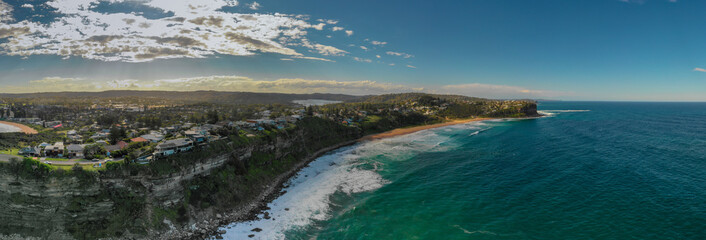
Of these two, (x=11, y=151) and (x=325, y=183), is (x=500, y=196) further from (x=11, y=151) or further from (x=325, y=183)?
(x=11, y=151)

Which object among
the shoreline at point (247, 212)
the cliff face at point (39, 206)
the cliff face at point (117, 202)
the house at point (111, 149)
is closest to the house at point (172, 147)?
the cliff face at point (117, 202)

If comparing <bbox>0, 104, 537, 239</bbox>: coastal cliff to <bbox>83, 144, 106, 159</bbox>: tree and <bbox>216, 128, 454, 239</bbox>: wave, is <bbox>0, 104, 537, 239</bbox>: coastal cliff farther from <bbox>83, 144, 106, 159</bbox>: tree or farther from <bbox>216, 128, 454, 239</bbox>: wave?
<bbox>83, 144, 106, 159</bbox>: tree

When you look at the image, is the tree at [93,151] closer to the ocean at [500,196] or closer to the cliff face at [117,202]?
the cliff face at [117,202]

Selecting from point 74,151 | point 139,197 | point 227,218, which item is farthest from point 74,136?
point 227,218

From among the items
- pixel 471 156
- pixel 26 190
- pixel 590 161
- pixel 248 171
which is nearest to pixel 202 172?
pixel 248 171

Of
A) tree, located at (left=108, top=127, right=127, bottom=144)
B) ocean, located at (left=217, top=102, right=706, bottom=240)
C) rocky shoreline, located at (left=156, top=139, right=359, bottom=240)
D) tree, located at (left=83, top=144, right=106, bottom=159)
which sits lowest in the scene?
rocky shoreline, located at (left=156, top=139, right=359, bottom=240)

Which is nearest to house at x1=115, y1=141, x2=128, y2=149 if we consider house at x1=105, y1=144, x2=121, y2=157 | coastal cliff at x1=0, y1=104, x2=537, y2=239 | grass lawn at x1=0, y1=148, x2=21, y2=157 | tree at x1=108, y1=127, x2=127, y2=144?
house at x1=105, y1=144, x2=121, y2=157
